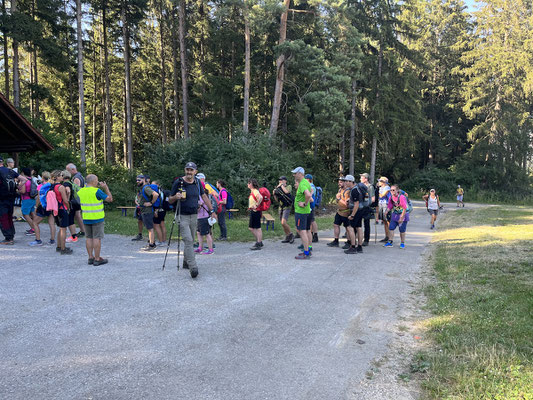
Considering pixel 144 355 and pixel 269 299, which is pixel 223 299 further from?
pixel 144 355

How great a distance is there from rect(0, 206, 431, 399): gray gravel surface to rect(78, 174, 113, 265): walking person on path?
329 millimetres

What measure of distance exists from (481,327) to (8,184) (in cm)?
998

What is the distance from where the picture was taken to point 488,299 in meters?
5.62

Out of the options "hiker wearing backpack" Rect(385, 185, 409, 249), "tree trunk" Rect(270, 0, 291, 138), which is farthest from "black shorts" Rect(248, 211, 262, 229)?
"tree trunk" Rect(270, 0, 291, 138)

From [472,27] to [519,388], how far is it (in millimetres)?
55304

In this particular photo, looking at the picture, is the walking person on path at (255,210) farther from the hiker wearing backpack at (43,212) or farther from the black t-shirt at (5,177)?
the black t-shirt at (5,177)

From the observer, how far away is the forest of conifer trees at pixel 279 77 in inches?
942

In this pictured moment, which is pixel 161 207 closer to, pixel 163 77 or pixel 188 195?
pixel 188 195

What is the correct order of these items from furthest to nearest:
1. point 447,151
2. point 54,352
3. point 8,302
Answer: point 447,151
point 8,302
point 54,352

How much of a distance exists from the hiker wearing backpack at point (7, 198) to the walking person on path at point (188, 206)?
4921 mm

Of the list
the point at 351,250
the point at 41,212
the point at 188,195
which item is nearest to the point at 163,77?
the point at 41,212

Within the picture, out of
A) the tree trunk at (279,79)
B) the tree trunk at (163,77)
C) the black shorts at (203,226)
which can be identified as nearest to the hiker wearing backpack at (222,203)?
the black shorts at (203,226)

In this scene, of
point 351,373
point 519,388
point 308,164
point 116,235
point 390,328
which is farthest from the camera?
point 308,164

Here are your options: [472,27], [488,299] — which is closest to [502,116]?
[472,27]
